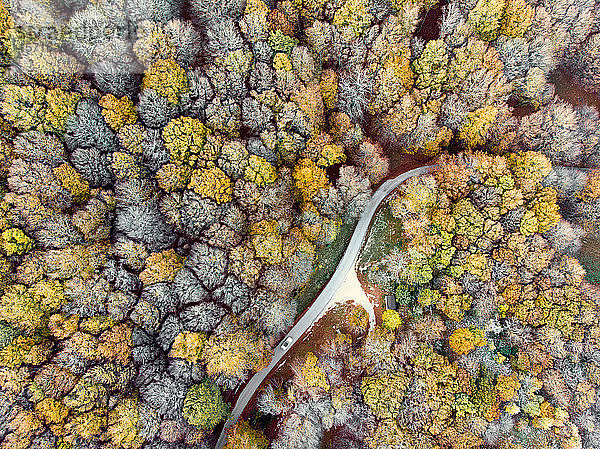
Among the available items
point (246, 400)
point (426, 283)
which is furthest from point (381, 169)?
point (246, 400)

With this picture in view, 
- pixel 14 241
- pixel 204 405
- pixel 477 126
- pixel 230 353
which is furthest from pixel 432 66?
pixel 14 241

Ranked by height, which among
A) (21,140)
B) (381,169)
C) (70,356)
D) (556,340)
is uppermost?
(21,140)

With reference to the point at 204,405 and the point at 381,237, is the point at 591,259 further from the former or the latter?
the point at 204,405

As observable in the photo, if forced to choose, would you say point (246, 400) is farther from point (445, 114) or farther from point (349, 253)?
point (445, 114)

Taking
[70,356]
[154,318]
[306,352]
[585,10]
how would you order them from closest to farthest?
[70,356], [154,318], [585,10], [306,352]

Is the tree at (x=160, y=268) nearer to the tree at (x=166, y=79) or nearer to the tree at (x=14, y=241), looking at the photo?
the tree at (x=14, y=241)

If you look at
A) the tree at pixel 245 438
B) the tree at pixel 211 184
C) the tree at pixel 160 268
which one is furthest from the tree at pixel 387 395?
the tree at pixel 211 184
